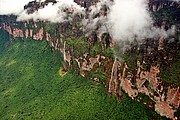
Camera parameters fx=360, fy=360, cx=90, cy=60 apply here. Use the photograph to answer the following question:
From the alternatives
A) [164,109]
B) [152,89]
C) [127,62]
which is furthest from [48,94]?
[164,109]

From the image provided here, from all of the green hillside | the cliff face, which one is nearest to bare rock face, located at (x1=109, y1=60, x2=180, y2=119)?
the cliff face

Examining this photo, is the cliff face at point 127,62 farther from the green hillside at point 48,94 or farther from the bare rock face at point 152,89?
the green hillside at point 48,94

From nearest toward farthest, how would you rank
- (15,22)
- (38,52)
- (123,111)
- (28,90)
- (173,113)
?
(173,113)
(123,111)
(28,90)
(38,52)
(15,22)

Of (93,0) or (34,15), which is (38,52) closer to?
(34,15)

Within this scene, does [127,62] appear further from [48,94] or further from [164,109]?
[48,94]

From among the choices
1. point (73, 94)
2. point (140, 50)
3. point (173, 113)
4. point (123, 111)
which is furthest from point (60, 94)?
point (173, 113)

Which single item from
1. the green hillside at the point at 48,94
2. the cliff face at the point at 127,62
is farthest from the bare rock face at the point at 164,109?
the green hillside at the point at 48,94
